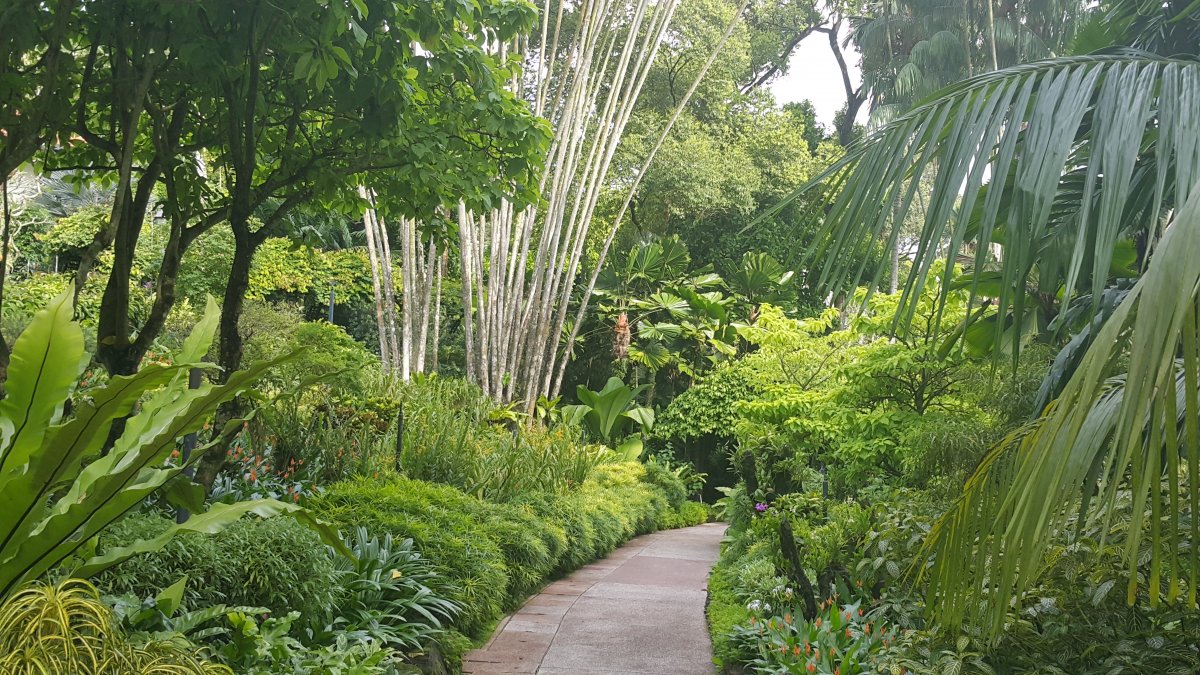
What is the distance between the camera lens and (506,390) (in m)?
13.1

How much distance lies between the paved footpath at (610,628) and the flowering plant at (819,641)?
1.25 ft

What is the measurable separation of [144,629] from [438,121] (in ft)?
10.6

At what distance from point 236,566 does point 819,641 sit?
109 inches

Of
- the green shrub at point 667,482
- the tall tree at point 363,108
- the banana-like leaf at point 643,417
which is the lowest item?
the green shrub at point 667,482

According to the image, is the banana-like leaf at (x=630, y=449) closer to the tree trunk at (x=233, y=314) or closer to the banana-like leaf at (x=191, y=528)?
the tree trunk at (x=233, y=314)

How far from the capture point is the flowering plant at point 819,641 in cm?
461

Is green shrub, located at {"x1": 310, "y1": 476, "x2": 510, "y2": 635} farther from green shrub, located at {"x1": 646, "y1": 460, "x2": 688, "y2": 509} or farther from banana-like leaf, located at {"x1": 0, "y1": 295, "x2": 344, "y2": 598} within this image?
green shrub, located at {"x1": 646, "y1": 460, "x2": 688, "y2": 509}

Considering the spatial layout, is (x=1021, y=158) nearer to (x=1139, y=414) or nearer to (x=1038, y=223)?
(x=1038, y=223)

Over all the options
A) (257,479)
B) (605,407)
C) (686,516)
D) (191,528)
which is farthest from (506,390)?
(191,528)

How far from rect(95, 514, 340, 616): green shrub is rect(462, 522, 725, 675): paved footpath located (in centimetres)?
113

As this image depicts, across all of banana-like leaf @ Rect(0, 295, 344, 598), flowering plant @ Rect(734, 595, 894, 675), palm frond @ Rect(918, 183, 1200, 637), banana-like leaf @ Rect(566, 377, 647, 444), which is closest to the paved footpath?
flowering plant @ Rect(734, 595, 894, 675)

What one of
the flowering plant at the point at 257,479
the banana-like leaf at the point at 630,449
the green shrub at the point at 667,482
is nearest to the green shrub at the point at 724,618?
the flowering plant at the point at 257,479

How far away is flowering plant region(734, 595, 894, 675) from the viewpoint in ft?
15.1

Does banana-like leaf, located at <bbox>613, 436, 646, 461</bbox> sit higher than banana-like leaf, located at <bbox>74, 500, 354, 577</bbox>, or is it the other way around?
banana-like leaf, located at <bbox>613, 436, 646, 461</bbox>
